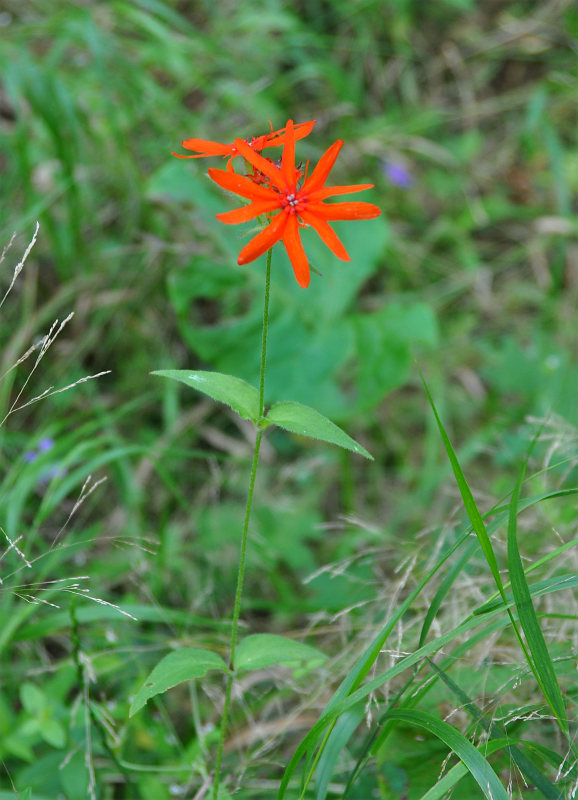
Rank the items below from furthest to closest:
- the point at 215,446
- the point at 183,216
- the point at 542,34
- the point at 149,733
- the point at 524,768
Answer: the point at 542,34, the point at 183,216, the point at 215,446, the point at 149,733, the point at 524,768

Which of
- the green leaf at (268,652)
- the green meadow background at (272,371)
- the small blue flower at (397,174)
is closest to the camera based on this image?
the green leaf at (268,652)

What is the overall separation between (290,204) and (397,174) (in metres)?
2.27

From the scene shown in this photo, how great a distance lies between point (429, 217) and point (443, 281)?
16.0 inches

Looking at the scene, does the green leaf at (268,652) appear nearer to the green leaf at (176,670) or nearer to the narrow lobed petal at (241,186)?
the green leaf at (176,670)

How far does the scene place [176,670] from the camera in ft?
4.10

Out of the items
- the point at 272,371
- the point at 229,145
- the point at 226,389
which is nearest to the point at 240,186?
the point at 229,145

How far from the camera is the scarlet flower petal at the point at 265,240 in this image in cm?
106

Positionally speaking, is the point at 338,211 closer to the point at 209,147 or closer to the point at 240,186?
the point at 240,186

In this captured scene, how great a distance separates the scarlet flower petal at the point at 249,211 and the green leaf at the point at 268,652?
725mm

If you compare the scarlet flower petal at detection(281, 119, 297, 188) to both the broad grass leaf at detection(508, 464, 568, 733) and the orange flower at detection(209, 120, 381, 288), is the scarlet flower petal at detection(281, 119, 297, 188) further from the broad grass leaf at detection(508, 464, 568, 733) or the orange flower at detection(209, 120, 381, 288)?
the broad grass leaf at detection(508, 464, 568, 733)

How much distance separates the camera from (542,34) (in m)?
3.67

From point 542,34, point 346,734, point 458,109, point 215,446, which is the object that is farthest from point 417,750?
point 542,34

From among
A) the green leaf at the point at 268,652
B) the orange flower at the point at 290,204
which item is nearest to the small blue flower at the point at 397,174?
the orange flower at the point at 290,204

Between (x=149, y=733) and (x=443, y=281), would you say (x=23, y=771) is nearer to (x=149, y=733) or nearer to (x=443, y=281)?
(x=149, y=733)
